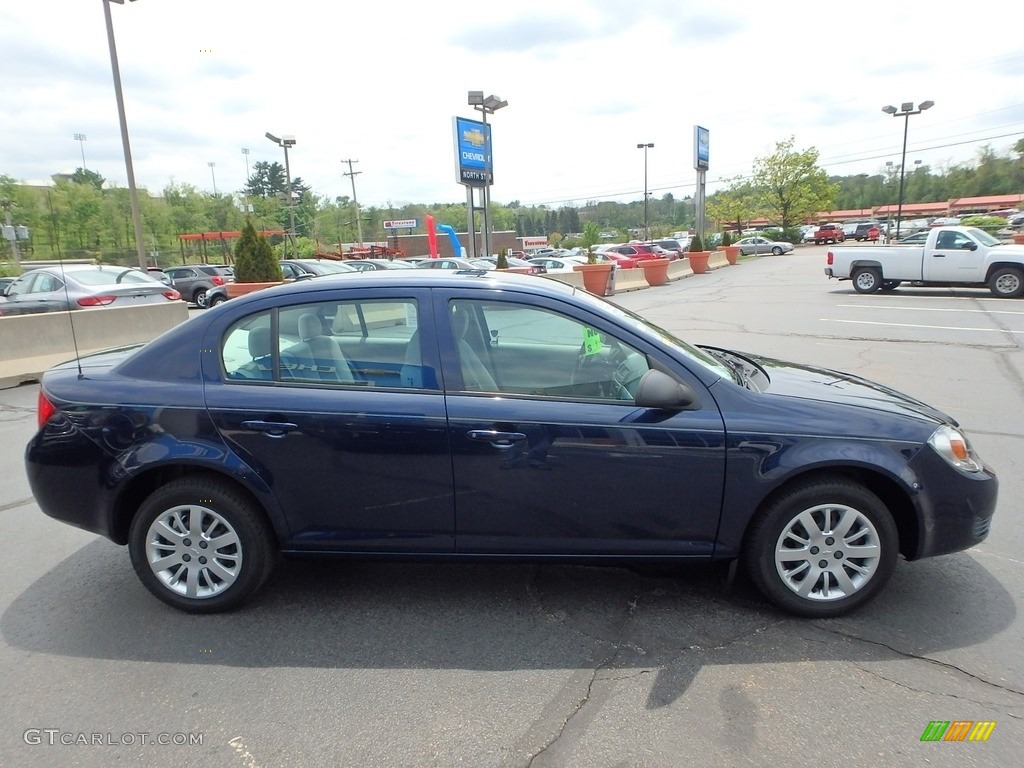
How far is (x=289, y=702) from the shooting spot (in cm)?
276

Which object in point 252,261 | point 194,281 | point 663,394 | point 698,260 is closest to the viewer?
point 663,394

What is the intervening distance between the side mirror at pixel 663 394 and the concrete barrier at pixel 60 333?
845 centimetres

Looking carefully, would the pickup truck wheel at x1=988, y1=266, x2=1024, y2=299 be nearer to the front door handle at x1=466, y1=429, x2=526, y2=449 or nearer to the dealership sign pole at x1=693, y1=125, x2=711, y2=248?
the front door handle at x1=466, y1=429, x2=526, y2=449

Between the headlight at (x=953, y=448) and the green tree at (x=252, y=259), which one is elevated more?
the green tree at (x=252, y=259)

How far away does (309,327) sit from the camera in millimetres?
3404

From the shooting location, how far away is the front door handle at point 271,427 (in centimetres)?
323

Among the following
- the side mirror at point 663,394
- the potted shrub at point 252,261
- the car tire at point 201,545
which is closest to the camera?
the side mirror at point 663,394

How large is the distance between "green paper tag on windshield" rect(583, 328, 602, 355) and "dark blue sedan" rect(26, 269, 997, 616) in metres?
0.01

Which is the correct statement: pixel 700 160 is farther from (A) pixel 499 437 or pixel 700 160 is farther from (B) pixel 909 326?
(A) pixel 499 437

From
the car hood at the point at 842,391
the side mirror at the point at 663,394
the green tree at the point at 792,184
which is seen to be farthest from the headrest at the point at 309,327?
the green tree at the point at 792,184

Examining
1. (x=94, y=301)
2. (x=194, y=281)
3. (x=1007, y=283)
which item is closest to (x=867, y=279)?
(x=1007, y=283)

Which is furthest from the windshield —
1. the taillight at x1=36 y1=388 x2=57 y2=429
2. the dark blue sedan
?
the taillight at x1=36 y1=388 x2=57 y2=429

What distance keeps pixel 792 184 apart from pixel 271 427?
68.3 metres

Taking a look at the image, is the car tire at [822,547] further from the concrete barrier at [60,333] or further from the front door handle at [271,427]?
the concrete barrier at [60,333]
